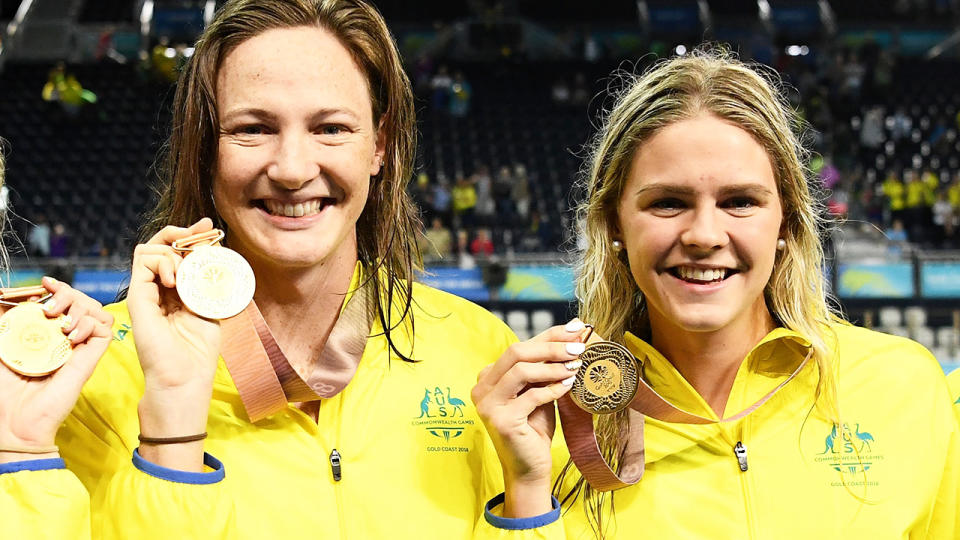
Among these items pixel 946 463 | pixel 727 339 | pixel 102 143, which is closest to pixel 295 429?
pixel 727 339

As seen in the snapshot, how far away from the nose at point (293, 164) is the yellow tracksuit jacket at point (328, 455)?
0.41 m

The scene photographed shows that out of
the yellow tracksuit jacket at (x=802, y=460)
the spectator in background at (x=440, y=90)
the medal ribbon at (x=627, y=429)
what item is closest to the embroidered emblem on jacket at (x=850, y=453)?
the yellow tracksuit jacket at (x=802, y=460)

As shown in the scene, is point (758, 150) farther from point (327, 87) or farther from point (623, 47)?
point (623, 47)

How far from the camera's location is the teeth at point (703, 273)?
208 cm

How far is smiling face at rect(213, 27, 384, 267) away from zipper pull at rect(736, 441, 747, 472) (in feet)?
3.08

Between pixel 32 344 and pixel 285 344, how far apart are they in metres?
0.57

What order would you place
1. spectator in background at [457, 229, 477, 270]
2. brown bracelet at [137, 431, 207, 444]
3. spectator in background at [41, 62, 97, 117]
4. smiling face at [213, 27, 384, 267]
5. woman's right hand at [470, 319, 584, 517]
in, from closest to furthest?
brown bracelet at [137, 431, 207, 444]
woman's right hand at [470, 319, 584, 517]
smiling face at [213, 27, 384, 267]
spectator in background at [457, 229, 477, 270]
spectator in background at [41, 62, 97, 117]

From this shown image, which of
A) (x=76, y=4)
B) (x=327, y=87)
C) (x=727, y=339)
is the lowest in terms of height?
(x=727, y=339)

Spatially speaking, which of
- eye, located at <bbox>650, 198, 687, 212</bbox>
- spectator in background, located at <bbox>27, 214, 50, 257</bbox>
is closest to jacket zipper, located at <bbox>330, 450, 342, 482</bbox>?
eye, located at <bbox>650, 198, 687, 212</bbox>

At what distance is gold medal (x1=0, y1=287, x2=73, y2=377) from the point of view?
5.73 ft

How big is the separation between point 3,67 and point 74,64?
59.2 inches

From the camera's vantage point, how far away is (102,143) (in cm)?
1592

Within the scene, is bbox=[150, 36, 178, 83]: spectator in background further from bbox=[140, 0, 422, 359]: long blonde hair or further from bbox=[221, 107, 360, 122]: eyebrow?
bbox=[221, 107, 360, 122]: eyebrow

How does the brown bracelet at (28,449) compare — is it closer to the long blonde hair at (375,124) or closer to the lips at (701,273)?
the long blonde hair at (375,124)
